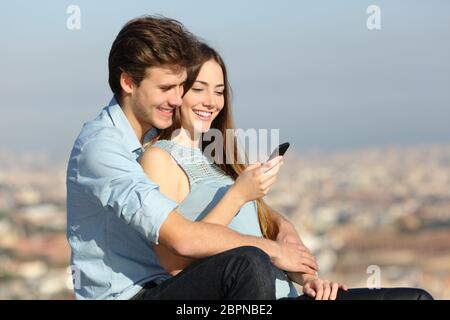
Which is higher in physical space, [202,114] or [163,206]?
[202,114]

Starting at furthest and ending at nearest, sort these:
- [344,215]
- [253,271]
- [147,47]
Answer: [344,215] → [147,47] → [253,271]

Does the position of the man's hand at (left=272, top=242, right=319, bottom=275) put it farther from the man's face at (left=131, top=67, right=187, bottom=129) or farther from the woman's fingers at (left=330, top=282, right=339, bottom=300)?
the man's face at (left=131, top=67, right=187, bottom=129)

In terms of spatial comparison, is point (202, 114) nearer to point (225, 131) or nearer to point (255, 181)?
point (225, 131)

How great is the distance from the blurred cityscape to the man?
13.4 metres

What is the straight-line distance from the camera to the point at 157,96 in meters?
2.67

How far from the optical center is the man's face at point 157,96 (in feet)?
8.70

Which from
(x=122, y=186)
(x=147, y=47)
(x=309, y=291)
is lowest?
(x=309, y=291)

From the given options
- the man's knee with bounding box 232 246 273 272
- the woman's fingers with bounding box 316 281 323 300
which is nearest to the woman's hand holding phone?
the man's knee with bounding box 232 246 273 272

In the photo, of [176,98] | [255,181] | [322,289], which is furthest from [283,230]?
[176,98]

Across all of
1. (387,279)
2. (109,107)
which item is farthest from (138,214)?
(387,279)

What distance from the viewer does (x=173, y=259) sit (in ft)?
8.30

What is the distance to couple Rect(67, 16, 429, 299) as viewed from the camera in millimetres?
2400

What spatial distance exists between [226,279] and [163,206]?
0.83 feet
